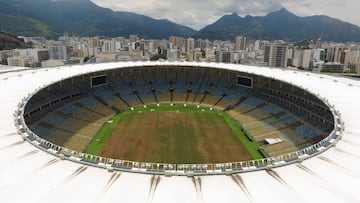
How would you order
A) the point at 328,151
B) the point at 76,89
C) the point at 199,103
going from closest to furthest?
the point at 328,151
the point at 76,89
the point at 199,103

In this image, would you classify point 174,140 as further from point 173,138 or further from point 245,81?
point 245,81

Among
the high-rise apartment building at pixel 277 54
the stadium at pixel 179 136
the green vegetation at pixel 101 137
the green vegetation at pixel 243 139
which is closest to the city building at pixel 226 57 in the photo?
the high-rise apartment building at pixel 277 54

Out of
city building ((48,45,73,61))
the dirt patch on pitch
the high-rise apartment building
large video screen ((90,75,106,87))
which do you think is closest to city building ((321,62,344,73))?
the high-rise apartment building

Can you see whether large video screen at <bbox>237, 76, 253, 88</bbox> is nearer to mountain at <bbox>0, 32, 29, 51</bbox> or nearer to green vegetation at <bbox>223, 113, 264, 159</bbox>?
green vegetation at <bbox>223, 113, 264, 159</bbox>

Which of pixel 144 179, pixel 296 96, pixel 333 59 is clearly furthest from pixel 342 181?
pixel 333 59

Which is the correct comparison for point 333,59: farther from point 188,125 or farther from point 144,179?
point 144,179

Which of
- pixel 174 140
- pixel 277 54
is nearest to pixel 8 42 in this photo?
pixel 277 54

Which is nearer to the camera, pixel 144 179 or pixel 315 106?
pixel 144 179
